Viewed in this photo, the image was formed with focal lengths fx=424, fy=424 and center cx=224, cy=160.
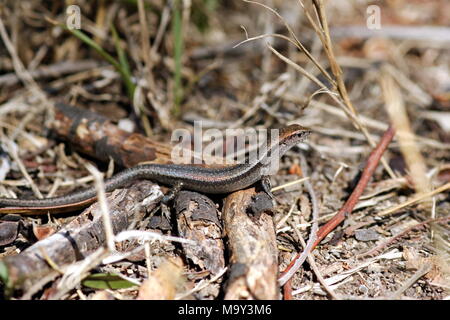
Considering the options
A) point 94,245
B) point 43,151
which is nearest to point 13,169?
point 43,151

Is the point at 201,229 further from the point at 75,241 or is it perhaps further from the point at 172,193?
the point at 75,241

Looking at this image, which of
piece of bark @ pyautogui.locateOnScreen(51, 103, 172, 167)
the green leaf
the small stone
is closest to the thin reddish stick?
the small stone

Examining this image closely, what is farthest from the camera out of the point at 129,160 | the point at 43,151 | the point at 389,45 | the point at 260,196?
the point at 389,45

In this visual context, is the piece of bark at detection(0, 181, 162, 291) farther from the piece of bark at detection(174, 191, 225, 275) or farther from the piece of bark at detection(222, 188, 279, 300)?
the piece of bark at detection(222, 188, 279, 300)

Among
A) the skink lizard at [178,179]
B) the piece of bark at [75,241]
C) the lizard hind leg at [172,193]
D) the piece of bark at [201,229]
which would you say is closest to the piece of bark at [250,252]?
the piece of bark at [201,229]

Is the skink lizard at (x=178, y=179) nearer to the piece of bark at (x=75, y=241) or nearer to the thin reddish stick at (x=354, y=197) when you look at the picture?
the piece of bark at (x=75, y=241)
